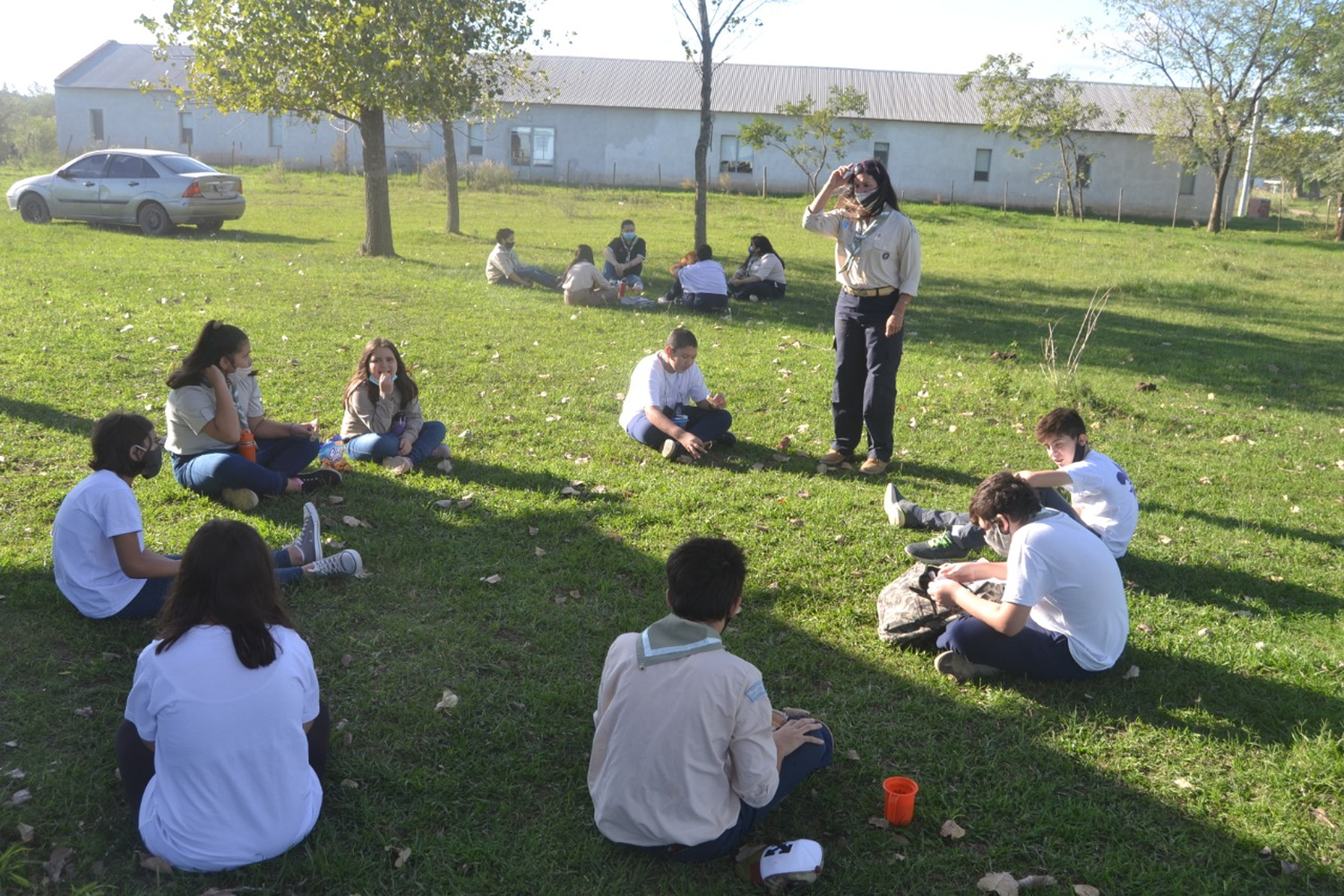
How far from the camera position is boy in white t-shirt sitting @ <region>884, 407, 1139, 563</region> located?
6.08 metres

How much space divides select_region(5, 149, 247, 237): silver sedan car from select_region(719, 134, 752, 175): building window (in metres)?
27.1

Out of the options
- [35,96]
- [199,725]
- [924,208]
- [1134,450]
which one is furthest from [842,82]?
[35,96]

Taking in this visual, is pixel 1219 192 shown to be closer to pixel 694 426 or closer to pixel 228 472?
pixel 694 426

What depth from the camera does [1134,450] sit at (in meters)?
9.18

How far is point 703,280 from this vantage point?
15.1 metres

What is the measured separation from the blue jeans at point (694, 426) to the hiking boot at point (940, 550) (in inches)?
97.1

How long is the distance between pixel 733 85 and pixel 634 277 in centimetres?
3562

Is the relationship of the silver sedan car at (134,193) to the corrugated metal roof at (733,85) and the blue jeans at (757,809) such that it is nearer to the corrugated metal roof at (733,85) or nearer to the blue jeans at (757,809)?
the blue jeans at (757,809)

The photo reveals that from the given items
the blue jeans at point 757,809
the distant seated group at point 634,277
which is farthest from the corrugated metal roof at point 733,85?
the blue jeans at point 757,809

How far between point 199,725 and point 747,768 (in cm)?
179


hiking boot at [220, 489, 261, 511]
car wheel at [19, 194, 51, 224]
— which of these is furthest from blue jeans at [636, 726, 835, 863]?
car wheel at [19, 194, 51, 224]

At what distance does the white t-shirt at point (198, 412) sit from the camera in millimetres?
6578

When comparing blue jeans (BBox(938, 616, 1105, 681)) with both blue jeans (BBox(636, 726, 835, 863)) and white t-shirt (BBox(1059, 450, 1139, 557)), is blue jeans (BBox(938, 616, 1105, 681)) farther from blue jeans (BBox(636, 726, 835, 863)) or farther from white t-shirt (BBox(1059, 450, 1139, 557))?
white t-shirt (BBox(1059, 450, 1139, 557))

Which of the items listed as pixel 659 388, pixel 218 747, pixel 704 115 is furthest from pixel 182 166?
pixel 218 747
